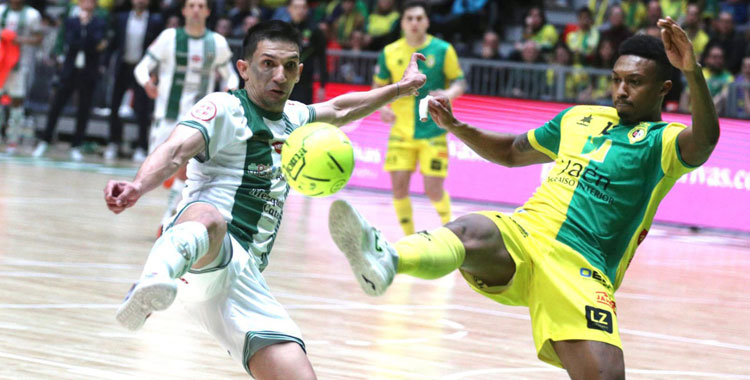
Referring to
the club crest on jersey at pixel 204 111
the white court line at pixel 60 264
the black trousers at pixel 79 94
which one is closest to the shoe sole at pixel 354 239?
the club crest on jersey at pixel 204 111

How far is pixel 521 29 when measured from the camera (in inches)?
798

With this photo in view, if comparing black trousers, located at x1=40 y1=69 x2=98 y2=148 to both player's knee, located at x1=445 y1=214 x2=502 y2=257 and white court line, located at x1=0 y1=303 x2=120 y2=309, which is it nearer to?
white court line, located at x1=0 y1=303 x2=120 y2=309

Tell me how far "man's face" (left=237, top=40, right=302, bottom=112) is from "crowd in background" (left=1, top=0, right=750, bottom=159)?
31.4 ft

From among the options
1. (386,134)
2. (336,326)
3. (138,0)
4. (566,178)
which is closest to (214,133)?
(566,178)

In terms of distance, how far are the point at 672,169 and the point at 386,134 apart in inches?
463

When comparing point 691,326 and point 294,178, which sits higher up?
point 294,178

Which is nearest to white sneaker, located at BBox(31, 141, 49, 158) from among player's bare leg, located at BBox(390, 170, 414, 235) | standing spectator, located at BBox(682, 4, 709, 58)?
player's bare leg, located at BBox(390, 170, 414, 235)

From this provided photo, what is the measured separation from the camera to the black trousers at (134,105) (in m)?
19.1

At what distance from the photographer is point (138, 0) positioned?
19.0 meters

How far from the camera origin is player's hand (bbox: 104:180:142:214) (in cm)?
409

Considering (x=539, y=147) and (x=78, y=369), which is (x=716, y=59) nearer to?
(x=539, y=147)

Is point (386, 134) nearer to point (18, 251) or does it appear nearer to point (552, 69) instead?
point (552, 69)

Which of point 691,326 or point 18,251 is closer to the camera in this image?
point 691,326

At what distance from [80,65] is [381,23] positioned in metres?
5.11
